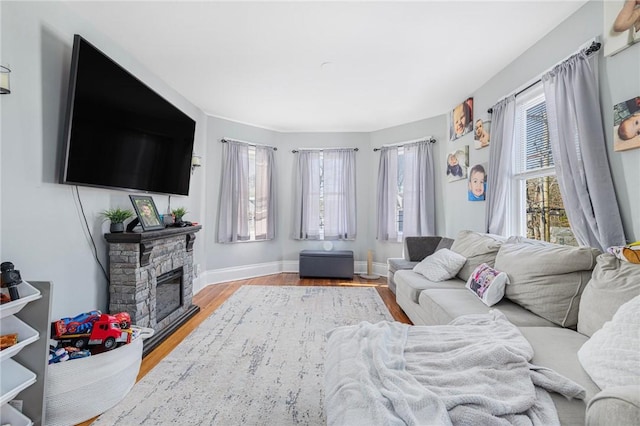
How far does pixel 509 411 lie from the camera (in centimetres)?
83

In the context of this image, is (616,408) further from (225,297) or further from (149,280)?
(225,297)

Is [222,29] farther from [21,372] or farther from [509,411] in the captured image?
[509,411]

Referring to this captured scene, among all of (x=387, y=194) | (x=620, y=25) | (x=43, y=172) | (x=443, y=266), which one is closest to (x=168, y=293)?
(x=43, y=172)

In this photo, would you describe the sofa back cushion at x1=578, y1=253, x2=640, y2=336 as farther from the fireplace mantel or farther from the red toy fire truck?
the fireplace mantel

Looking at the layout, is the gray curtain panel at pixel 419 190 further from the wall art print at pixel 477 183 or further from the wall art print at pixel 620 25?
the wall art print at pixel 620 25

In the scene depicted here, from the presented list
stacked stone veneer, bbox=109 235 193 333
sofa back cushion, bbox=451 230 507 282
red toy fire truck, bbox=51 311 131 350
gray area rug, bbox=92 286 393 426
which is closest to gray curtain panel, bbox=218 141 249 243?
gray area rug, bbox=92 286 393 426

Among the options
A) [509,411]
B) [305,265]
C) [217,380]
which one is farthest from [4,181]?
[305,265]

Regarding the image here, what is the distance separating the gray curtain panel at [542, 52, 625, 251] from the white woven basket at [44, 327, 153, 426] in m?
3.04

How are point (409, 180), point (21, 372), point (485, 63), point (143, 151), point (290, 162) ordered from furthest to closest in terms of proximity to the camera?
point (290, 162)
point (409, 180)
point (485, 63)
point (143, 151)
point (21, 372)

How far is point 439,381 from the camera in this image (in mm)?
973

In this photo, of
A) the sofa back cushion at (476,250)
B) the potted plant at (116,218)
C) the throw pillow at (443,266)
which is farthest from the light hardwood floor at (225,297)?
the potted plant at (116,218)

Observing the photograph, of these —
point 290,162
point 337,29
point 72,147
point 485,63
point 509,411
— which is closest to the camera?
point 509,411

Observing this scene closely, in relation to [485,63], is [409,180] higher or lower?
lower

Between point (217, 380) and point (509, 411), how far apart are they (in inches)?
66.4
